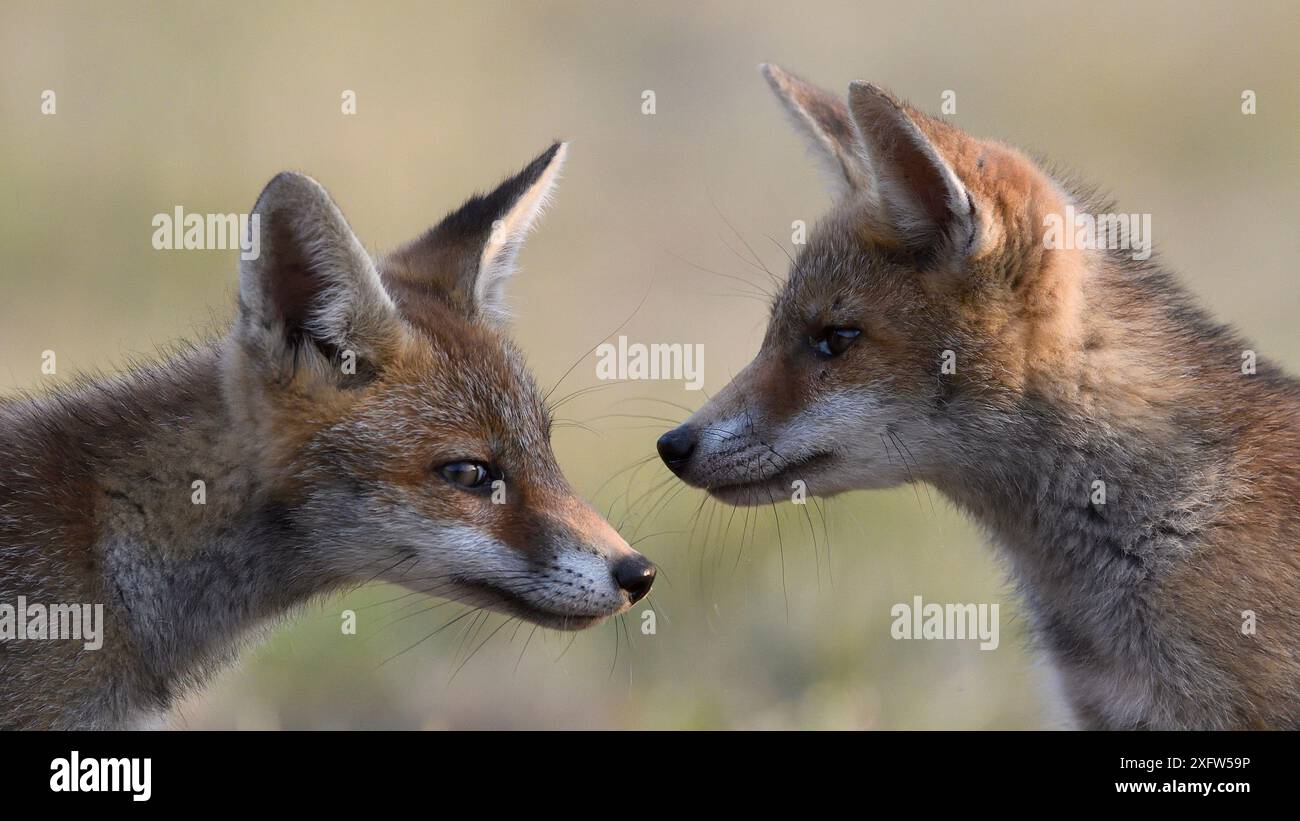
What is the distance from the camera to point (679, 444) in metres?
6.35

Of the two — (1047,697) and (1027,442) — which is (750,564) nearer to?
(1047,697)

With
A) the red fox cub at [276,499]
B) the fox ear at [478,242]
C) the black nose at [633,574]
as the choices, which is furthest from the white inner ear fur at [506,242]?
the black nose at [633,574]

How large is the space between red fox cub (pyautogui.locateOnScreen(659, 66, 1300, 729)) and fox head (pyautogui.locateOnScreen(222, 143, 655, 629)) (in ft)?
2.86

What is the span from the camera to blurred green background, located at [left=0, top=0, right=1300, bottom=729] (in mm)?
8805

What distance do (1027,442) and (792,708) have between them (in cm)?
295

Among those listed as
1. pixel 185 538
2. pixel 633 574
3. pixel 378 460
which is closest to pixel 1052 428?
pixel 633 574

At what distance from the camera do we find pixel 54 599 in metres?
5.32

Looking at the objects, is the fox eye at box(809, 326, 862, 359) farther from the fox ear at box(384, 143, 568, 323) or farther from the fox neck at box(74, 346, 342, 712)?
the fox neck at box(74, 346, 342, 712)

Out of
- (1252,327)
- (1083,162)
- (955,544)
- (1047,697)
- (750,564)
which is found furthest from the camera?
(1083,162)

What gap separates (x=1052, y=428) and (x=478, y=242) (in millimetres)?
2517

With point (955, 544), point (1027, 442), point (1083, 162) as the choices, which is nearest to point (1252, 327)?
point (1083, 162)

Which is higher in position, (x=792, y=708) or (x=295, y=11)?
(x=295, y=11)

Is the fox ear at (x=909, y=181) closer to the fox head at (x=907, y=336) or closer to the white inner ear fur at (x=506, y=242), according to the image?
the fox head at (x=907, y=336)

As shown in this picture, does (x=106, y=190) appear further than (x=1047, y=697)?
Yes
